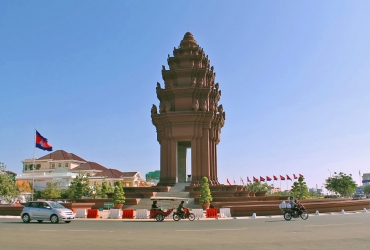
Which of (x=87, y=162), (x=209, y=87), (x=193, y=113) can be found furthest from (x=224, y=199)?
(x=87, y=162)

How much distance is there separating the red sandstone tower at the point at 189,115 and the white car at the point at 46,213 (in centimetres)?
2152

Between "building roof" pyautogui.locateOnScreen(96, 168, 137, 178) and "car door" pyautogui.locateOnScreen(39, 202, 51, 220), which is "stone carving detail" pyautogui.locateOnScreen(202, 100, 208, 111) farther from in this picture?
A: "building roof" pyautogui.locateOnScreen(96, 168, 137, 178)

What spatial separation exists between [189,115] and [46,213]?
23405 mm

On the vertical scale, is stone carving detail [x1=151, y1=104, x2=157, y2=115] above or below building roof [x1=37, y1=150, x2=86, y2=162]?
above

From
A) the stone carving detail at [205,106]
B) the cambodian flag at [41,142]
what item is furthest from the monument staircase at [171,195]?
the cambodian flag at [41,142]

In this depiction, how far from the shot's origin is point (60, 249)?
13242 millimetres

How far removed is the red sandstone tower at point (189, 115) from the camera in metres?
46.7

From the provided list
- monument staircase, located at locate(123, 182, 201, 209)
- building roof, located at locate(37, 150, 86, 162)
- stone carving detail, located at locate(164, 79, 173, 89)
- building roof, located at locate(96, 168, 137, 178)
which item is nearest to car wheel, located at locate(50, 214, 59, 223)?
monument staircase, located at locate(123, 182, 201, 209)

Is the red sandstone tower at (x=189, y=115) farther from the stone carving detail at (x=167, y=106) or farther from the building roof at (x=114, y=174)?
the building roof at (x=114, y=174)

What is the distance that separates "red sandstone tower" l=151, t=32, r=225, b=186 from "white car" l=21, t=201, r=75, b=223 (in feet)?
70.6

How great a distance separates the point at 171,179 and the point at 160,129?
21.9 ft

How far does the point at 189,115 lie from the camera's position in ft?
152

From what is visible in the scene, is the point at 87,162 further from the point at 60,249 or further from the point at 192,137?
the point at 60,249

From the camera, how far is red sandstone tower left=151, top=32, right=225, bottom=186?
4666 cm
